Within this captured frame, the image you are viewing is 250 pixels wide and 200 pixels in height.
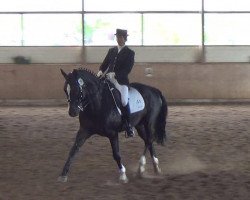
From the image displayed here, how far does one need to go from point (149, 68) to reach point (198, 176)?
40.1 feet

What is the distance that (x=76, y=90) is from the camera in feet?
23.1

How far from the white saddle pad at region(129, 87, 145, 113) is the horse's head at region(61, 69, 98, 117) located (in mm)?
818

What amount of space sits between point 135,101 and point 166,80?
1199 centimetres

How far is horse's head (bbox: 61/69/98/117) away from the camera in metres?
6.98
